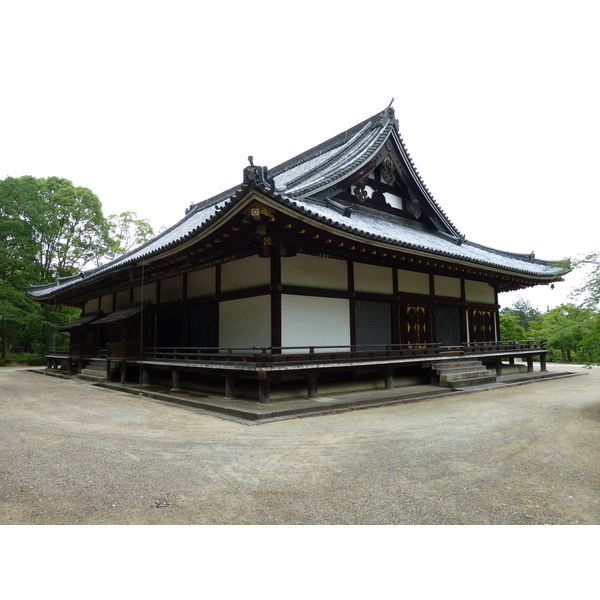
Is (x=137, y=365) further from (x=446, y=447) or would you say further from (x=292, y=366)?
(x=446, y=447)

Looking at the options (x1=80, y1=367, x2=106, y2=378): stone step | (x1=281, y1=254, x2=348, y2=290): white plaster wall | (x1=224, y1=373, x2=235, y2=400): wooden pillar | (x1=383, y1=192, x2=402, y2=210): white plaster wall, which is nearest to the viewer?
(x1=224, y1=373, x2=235, y2=400): wooden pillar

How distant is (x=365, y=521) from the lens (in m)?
3.52

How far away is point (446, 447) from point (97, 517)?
463cm

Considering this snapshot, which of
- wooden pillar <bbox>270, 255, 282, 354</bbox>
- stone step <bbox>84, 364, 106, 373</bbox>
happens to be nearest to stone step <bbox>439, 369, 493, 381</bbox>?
wooden pillar <bbox>270, 255, 282, 354</bbox>

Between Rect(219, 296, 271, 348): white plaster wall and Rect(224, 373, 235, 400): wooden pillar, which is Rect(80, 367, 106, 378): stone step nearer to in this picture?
Rect(219, 296, 271, 348): white plaster wall

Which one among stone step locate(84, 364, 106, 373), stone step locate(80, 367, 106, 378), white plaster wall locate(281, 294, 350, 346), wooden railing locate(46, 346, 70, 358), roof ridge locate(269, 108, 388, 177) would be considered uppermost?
roof ridge locate(269, 108, 388, 177)

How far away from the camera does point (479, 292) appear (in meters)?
17.5

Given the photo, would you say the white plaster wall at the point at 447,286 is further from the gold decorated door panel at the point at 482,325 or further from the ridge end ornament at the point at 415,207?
the ridge end ornament at the point at 415,207

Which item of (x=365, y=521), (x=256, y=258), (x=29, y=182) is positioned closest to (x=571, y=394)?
(x=256, y=258)

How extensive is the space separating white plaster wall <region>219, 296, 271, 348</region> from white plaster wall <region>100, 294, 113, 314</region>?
10.1 m

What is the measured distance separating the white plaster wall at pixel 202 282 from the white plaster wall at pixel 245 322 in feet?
3.06

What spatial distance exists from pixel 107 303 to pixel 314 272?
1361cm

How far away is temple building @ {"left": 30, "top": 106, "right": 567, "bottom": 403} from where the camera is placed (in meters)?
10.0

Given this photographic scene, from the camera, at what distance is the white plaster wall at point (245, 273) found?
1103 centimetres
